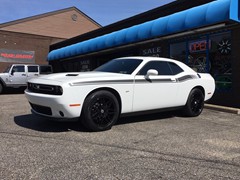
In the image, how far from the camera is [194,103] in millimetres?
7195

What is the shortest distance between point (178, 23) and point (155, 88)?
4.97 m

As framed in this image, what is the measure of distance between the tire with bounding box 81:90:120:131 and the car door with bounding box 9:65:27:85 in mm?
12584

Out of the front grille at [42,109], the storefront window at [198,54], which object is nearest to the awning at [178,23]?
the storefront window at [198,54]

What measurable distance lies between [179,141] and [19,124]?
3368 mm

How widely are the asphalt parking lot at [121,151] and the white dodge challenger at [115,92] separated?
1.23ft

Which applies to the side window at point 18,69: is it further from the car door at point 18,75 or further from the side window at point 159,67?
the side window at point 159,67

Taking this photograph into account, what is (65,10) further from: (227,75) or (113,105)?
(113,105)

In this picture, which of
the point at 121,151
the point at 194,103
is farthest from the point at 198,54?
the point at 121,151

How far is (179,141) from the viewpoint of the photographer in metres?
4.80

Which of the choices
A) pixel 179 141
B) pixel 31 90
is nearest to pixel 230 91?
pixel 179 141

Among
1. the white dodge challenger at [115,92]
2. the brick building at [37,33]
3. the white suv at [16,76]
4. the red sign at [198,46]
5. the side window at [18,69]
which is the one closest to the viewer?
the white dodge challenger at [115,92]

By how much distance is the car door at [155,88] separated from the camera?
589 cm

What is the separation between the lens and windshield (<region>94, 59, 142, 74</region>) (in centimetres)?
609

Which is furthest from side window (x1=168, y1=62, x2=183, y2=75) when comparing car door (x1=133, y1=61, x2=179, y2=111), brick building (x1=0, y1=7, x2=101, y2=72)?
brick building (x1=0, y1=7, x2=101, y2=72)
